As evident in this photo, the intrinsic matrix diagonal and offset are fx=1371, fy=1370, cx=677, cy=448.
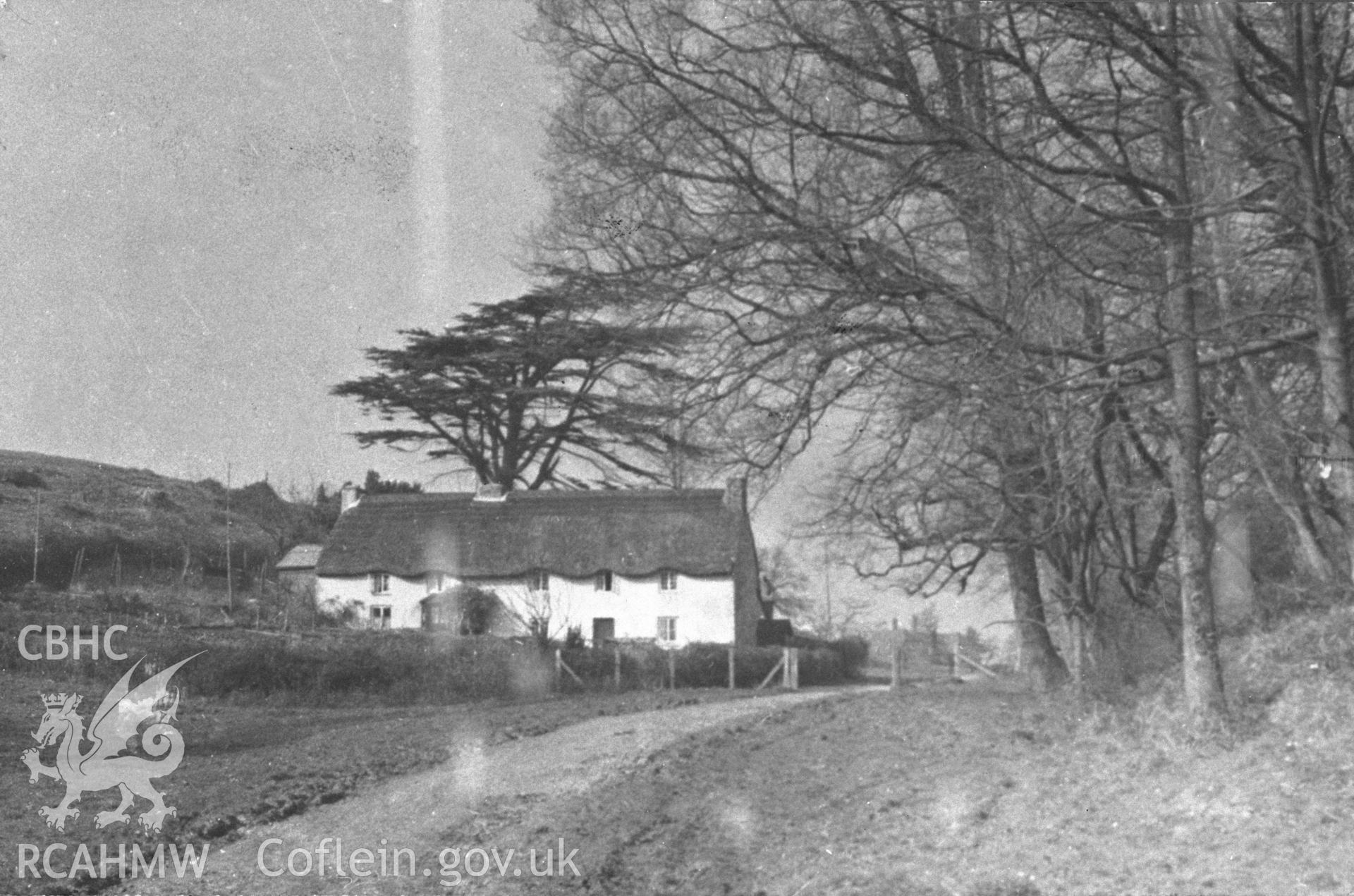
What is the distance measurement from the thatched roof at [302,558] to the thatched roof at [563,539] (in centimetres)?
66

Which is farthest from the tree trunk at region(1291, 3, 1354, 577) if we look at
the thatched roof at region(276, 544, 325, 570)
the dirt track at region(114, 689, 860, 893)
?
the thatched roof at region(276, 544, 325, 570)

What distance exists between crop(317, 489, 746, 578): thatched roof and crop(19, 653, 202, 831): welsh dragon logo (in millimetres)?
29977

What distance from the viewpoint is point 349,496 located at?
167 feet

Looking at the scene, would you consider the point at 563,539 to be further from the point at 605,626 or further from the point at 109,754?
the point at 109,754

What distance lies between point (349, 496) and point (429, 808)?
41.4 meters

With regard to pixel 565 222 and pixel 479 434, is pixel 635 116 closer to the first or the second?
pixel 565 222

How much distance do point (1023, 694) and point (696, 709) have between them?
5.57 m

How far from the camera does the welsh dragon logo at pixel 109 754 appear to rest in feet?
34.9

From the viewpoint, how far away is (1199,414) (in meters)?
9.59

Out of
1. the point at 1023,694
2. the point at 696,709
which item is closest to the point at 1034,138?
the point at 1023,694

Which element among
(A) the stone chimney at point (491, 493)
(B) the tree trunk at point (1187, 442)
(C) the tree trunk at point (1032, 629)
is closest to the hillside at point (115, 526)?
(A) the stone chimney at point (491, 493)

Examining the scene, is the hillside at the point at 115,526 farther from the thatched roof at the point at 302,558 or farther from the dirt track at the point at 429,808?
the dirt track at the point at 429,808

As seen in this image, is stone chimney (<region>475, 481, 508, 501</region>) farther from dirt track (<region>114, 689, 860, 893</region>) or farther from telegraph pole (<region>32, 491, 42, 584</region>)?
dirt track (<region>114, 689, 860, 893</region>)

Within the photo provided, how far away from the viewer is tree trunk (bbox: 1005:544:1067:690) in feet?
46.3
